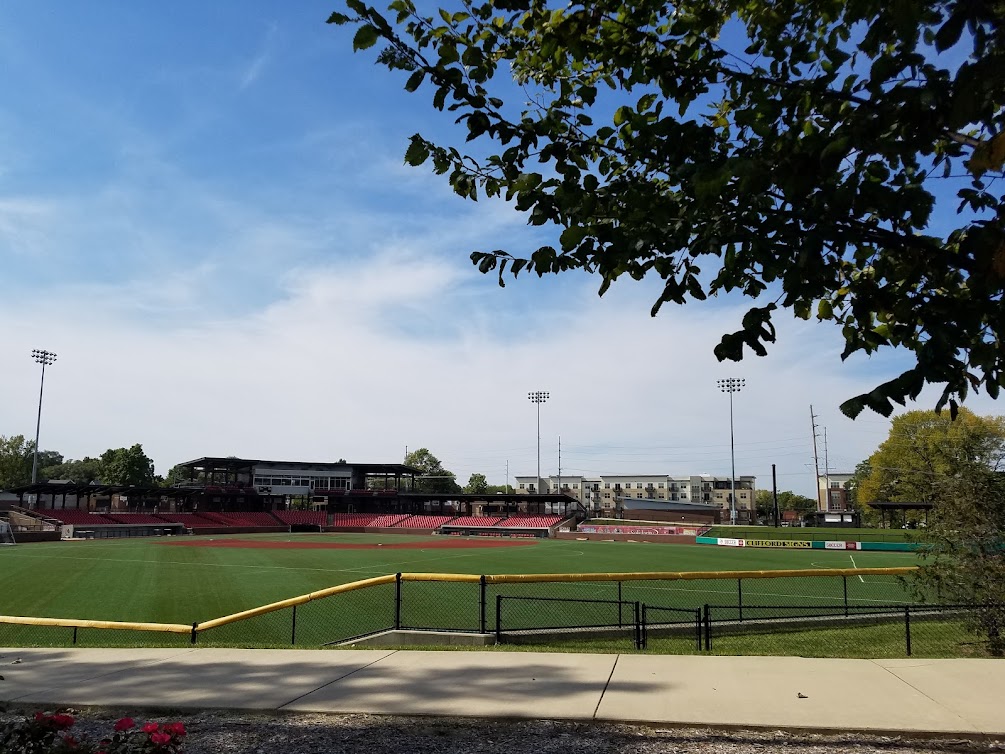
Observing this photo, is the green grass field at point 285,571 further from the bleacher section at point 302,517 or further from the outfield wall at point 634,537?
the bleacher section at point 302,517

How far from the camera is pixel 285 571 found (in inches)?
1334

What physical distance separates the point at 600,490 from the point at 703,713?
572 feet

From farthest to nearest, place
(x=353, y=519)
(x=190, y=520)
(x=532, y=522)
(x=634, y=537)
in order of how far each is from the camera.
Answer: (x=353, y=519)
(x=532, y=522)
(x=190, y=520)
(x=634, y=537)

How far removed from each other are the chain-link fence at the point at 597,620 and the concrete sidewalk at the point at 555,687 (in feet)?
6.85

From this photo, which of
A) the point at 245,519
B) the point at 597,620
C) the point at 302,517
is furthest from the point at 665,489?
the point at 597,620

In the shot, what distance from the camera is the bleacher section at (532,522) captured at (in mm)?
77062

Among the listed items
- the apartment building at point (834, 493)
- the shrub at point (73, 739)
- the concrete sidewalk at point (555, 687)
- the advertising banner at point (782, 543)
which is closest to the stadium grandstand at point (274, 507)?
the advertising banner at point (782, 543)

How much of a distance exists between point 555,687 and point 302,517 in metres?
89.1

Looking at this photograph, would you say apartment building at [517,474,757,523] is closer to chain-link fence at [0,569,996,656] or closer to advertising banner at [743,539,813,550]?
advertising banner at [743,539,813,550]

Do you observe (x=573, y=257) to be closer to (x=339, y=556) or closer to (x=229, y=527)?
(x=339, y=556)

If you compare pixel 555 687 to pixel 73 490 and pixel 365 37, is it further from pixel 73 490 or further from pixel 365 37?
pixel 73 490

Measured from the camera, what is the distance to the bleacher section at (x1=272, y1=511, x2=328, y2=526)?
88.2m

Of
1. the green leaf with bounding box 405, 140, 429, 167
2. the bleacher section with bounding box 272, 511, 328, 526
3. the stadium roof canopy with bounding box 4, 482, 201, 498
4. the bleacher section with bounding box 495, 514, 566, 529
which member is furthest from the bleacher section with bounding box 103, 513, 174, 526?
the green leaf with bounding box 405, 140, 429, 167

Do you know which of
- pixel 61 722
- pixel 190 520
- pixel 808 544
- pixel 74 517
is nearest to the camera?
pixel 61 722
